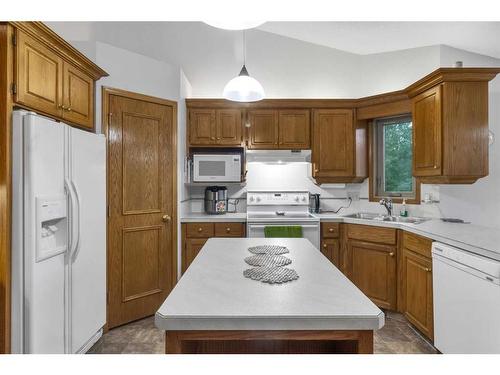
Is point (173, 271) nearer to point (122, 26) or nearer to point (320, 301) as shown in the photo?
point (320, 301)

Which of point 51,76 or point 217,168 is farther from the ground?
point 51,76

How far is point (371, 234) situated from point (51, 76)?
2.82m

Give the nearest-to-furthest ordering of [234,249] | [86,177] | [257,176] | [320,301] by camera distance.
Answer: [320,301] → [234,249] → [86,177] → [257,176]

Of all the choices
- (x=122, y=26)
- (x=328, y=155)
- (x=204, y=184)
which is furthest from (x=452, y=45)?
(x=122, y=26)

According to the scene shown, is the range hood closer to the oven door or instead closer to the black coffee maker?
the black coffee maker

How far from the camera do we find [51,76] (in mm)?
1791

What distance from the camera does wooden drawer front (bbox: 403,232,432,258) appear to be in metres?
2.24

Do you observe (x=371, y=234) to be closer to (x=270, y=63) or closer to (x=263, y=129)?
(x=263, y=129)

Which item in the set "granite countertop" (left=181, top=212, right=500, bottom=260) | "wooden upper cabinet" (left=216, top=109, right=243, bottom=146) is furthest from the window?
"wooden upper cabinet" (left=216, top=109, right=243, bottom=146)

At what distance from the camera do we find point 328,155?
11.1 feet

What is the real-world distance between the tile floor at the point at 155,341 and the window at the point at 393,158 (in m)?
1.35

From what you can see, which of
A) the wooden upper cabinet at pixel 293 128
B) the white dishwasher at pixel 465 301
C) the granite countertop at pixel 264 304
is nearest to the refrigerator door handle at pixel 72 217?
the granite countertop at pixel 264 304

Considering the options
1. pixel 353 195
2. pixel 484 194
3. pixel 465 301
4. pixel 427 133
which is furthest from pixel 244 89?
pixel 484 194

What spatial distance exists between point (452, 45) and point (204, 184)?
287cm
